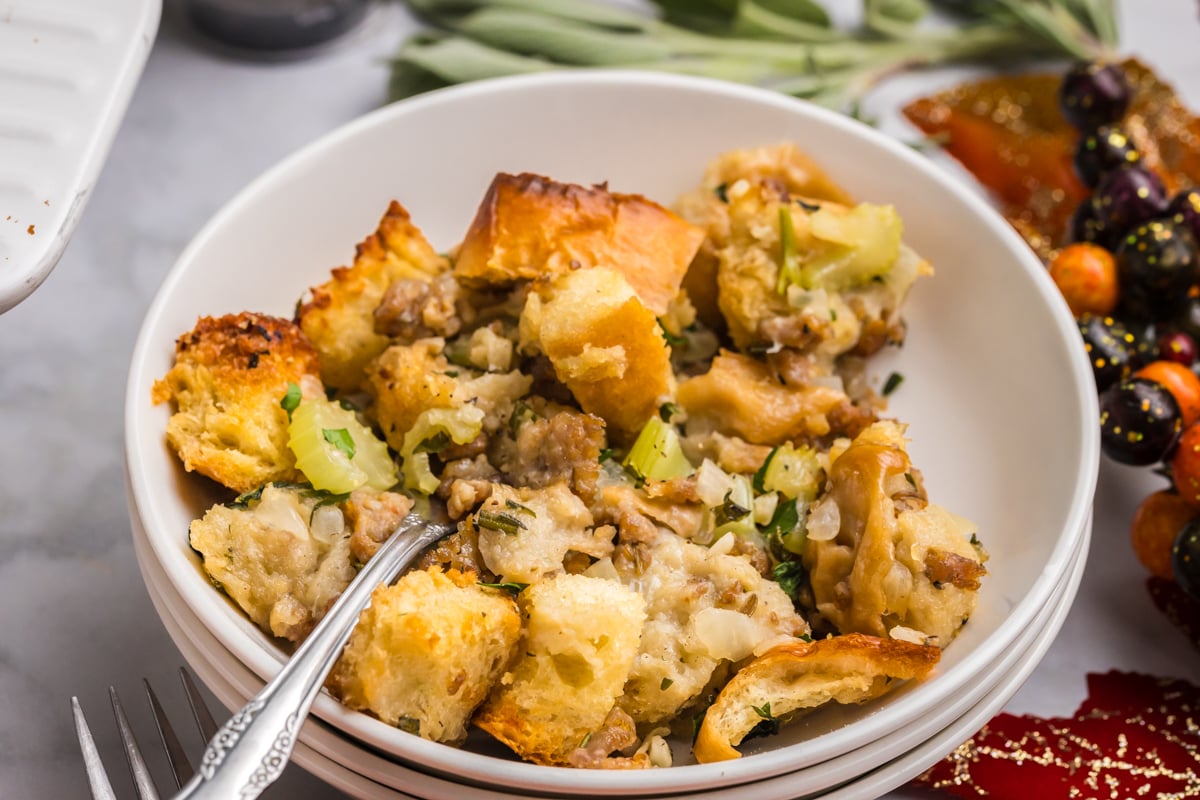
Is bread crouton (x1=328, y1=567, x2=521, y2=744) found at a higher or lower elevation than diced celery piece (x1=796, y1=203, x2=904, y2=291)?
lower

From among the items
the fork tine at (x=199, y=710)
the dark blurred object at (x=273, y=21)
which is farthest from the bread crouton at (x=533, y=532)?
the dark blurred object at (x=273, y=21)

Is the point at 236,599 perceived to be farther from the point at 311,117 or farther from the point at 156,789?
the point at 311,117

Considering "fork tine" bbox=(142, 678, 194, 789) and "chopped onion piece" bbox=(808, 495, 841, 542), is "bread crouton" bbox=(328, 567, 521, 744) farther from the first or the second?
"chopped onion piece" bbox=(808, 495, 841, 542)

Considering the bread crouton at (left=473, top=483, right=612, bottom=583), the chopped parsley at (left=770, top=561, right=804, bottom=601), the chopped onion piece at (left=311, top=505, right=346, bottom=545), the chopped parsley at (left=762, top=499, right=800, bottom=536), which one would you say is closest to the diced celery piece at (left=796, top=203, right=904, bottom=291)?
the chopped parsley at (left=762, top=499, right=800, bottom=536)

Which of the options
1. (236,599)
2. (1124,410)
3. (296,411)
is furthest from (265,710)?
(1124,410)

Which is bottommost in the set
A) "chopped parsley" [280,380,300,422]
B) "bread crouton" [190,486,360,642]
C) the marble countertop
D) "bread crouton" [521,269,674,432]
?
the marble countertop

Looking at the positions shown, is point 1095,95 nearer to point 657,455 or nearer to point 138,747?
point 657,455

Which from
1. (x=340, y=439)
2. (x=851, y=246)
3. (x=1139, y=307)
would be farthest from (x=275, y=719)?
(x=1139, y=307)
